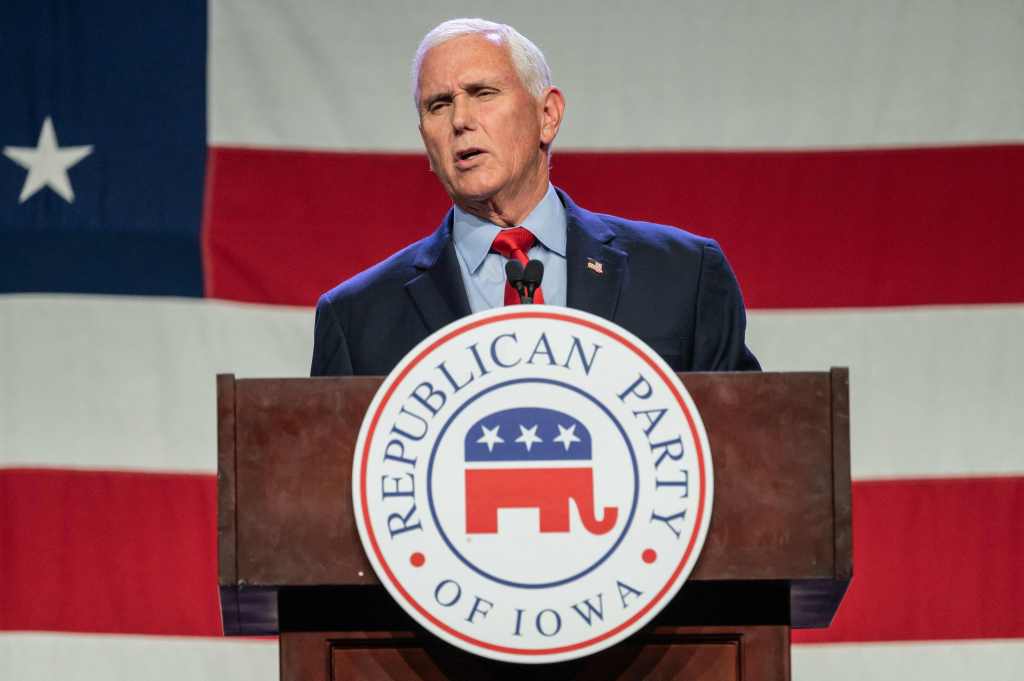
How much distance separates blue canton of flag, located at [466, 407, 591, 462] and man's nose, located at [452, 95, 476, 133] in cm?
67

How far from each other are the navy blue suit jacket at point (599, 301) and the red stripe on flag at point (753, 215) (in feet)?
5.22

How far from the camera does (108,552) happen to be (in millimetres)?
3516

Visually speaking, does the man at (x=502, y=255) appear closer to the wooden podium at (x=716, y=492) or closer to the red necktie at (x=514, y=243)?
the red necktie at (x=514, y=243)

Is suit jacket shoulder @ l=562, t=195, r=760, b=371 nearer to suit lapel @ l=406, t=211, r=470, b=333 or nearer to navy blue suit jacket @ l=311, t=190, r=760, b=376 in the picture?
navy blue suit jacket @ l=311, t=190, r=760, b=376

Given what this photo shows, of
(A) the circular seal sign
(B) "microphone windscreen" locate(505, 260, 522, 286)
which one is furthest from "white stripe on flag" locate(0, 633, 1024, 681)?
(A) the circular seal sign

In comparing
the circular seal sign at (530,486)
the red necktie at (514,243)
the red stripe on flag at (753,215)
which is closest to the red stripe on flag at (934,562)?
the red stripe on flag at (753,215)

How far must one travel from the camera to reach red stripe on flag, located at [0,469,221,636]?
3.49 meters

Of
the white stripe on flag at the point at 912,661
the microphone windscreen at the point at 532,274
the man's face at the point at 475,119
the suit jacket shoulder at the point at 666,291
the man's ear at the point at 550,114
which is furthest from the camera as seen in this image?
the white stripe on flag at the point at 912,661

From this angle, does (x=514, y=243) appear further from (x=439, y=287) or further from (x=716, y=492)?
(x=716, y=492)

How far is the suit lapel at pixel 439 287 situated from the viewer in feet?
6.29

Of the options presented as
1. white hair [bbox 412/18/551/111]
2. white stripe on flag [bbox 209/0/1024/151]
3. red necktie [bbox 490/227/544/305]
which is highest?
white stripe on flag [bbox 209/0/1024/151]

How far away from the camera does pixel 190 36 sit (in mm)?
3703

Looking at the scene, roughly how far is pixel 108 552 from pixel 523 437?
7.60 ft

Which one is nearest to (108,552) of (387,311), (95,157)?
(95,157)
